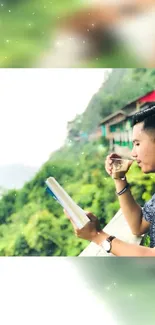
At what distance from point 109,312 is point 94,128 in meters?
0.87

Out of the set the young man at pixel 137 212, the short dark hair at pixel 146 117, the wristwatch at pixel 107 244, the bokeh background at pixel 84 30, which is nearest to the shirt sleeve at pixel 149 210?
the young man at pixel 137 212

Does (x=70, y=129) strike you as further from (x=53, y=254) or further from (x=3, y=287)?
(x=3, y=287)

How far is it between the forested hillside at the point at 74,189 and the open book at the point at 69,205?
0.02 metres

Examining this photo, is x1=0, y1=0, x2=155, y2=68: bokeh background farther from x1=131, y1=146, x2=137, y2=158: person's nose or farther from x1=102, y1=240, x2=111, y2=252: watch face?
x1=102, y1=240, x2=111, y2=252: watch face

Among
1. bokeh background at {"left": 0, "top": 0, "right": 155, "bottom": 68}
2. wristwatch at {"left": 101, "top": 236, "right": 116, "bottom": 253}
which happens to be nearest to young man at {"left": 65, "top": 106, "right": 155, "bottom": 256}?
wristwatch at {"left": 101, "top": 236, "right": 116, "bottom": 253}

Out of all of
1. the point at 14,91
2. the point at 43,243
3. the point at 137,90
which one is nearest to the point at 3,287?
the point at 43,243

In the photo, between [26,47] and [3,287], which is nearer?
[3,287]

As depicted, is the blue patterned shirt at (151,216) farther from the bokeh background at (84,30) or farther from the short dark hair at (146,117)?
the bokeh background at (84,30)

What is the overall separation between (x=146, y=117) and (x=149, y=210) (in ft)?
1.33

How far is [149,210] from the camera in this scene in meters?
2.52

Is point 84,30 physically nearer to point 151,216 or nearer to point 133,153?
point 133,153

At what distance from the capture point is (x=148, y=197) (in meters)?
2.56

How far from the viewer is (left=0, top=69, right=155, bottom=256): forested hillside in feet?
8.43

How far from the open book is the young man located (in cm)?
3
